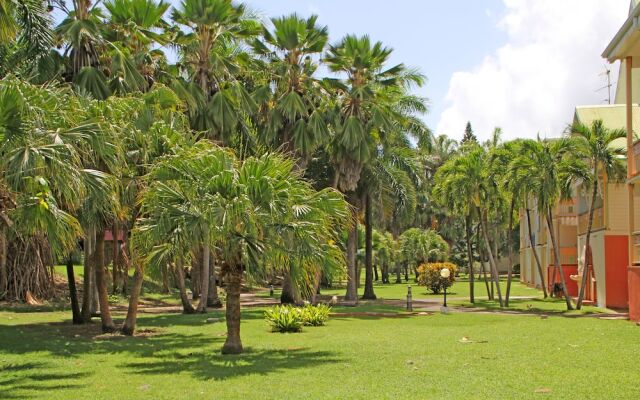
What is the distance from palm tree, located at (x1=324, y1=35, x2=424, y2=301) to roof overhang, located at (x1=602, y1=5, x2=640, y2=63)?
9840mm

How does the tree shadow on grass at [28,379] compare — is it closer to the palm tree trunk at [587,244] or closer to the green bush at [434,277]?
the palm tree trunk at [587,244]

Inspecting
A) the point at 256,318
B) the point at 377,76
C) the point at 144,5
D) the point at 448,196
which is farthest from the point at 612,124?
the point at 144,5

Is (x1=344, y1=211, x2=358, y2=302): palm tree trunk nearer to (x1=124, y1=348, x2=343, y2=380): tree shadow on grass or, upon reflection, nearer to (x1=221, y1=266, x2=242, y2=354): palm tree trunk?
(x1=124, y1=348, x2=343, y2=380): tree shadow on grass

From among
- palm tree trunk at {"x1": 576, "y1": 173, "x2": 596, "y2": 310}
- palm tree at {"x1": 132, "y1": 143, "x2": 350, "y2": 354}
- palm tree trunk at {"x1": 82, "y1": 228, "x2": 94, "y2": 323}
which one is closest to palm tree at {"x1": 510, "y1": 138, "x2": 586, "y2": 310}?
palm tree trunk at {"x1": 576, "y1": 173, "x2": 596, "y2": 310}

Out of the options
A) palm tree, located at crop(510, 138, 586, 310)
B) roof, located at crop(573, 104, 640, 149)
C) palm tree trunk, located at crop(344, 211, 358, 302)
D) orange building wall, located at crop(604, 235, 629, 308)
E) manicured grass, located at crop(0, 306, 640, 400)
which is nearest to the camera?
manicured grass, located at crop(0, 306, 640, 400)

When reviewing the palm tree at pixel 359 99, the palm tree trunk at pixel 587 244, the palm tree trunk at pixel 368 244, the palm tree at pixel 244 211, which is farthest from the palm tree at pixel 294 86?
the palm tree at pixel 244 211

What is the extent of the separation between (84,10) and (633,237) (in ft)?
57.4

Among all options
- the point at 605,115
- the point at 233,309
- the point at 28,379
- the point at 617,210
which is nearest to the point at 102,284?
the point at 233,309

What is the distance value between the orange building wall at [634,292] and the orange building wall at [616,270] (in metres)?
7.06

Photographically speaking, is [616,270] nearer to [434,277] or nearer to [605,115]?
[605,115]

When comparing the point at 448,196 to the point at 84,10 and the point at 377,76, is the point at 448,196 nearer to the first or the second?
the point at 377,76

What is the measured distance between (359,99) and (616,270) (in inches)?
483

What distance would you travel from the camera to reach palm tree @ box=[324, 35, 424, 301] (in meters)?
29.8

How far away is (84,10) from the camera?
2070 cm
